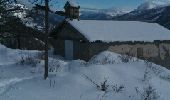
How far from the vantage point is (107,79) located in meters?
10.5

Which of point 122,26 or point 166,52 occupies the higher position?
point 122,26

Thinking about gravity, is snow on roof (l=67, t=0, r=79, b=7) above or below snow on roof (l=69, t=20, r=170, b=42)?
above

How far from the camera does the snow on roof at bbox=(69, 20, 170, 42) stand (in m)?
33.8

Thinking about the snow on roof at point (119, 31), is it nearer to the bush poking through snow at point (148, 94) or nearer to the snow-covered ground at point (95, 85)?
the snow-covered ground at point (95, 85)

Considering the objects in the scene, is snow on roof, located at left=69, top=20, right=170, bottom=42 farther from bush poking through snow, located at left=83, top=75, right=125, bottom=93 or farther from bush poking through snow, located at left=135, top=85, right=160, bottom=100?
bush poking through snow, located at left=135, top=85, right=160, bottom=100

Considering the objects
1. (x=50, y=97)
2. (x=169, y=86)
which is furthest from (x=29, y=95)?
(x=169, y=86)

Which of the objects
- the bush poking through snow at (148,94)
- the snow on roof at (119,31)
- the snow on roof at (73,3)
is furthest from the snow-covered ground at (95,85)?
the snow on roof at (73,3)

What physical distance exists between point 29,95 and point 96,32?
2524cm

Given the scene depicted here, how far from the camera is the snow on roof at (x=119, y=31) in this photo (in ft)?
111

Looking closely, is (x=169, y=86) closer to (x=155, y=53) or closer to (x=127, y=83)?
(x=127, y=83)

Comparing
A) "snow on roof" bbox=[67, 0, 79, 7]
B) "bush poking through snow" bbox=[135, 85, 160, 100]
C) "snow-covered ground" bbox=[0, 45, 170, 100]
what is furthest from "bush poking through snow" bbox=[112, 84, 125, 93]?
"snow on roof" bbox=[67, 0, 79, 7]

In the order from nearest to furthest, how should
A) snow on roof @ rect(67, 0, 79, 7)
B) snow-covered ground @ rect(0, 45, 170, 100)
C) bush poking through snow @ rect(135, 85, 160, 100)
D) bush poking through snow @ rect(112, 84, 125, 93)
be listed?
bush poking through snow @ rect(135, 85, 160, 100), snow-covered ground @ rect(0, 45, 170, 100), bush poking through snow @ rect(112, 84, 125, 93), snow on roof @ rect(67, 0, 79, 7)

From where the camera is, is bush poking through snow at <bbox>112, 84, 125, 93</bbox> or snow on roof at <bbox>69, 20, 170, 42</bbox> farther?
snow on roof at <bbox>69, 20, 170, 42</bbox>

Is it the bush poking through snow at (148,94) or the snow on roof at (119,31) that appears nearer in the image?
the bush poking through snow at (148,94)
